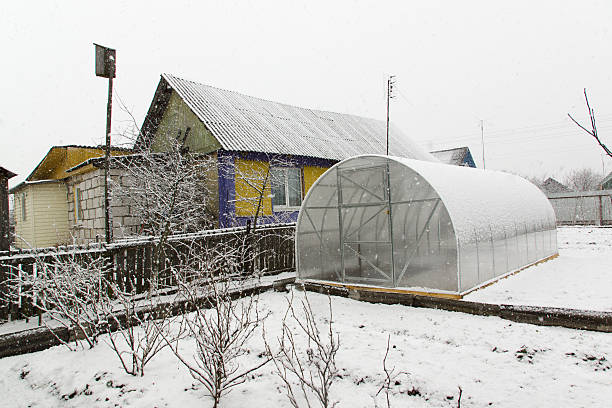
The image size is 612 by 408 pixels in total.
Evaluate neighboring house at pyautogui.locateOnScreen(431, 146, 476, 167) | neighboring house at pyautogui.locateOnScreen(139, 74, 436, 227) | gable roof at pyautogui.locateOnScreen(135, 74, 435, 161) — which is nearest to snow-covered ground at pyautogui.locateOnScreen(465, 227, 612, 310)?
neighboring house at pyautogui.locateOnScreen(139, 74, 436, 227)

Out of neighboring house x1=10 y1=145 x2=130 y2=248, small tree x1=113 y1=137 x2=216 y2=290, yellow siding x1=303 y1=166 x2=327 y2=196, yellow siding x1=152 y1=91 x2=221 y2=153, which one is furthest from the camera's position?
neighboring house x1=10 y1=145 x2=130 y2=248

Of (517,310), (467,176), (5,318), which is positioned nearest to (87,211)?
(5,318)

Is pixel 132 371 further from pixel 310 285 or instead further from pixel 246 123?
pixel 246 123

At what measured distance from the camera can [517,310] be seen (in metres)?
5.87

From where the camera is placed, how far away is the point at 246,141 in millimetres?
14078

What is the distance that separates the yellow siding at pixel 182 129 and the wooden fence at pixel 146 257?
15.2ft

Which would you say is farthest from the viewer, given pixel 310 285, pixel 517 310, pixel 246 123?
pixel 246 123

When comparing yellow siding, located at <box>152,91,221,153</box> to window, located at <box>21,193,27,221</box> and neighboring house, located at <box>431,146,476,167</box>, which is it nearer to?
window, located at <box>21,193,27,221</box>

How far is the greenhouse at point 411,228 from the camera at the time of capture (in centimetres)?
730

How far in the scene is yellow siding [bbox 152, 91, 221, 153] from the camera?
1410 cm

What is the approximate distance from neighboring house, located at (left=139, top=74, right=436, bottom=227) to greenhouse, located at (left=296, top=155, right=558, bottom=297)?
3.11 meters

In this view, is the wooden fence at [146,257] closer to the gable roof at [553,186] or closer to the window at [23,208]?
the window at [23,208]

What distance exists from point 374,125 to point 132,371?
22.4 m

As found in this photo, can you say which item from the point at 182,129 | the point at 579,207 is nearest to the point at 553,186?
the point at 579,207
